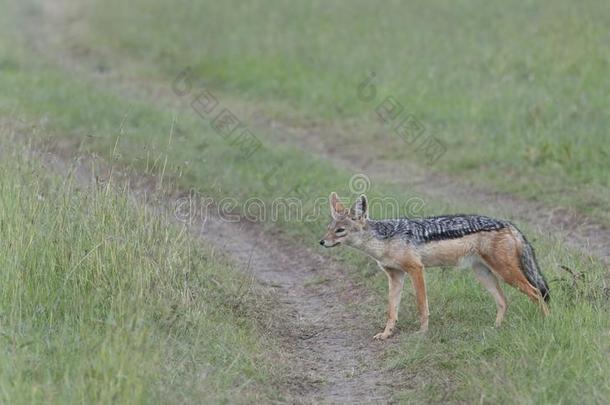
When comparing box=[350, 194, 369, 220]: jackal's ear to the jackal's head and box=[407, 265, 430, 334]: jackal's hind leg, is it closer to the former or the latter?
the jackal's head

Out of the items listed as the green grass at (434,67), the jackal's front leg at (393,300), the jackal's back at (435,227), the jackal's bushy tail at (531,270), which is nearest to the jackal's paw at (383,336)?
the jackal's front leg at (393,300)

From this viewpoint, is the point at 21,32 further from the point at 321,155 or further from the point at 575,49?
the point at 575,49

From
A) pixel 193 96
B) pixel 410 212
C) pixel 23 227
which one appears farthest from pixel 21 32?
pixel 23 227

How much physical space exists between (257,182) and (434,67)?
6.69 metres

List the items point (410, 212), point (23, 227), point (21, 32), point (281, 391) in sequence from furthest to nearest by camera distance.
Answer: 1. point (21, 32)
2. point (410, 212)
3. point (23, 227)
4. point (281, 391)

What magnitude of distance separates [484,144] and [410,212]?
3.91 meters

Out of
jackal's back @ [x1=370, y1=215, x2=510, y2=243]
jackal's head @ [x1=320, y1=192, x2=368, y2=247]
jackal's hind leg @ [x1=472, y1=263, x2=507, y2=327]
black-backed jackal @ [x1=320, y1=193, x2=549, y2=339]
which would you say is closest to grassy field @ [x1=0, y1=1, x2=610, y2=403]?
jackal's hind leg @ [x1=472, y1=263, x2=507, y2=327]

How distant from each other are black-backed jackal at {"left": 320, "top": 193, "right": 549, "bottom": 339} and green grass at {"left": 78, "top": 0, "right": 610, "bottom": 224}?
385 centimetres

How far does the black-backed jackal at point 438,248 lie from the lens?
8180 mm

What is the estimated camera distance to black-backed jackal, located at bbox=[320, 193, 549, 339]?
8180 millimetres

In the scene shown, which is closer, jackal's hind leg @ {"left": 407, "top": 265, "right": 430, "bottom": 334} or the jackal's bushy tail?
the jackal's bushy tail

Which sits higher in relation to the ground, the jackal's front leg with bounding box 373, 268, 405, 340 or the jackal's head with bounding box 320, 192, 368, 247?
the jackal's head with bounding box 320, 192, 368, 247

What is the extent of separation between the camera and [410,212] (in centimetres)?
1161

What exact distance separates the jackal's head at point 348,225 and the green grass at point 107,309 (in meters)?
0.99
